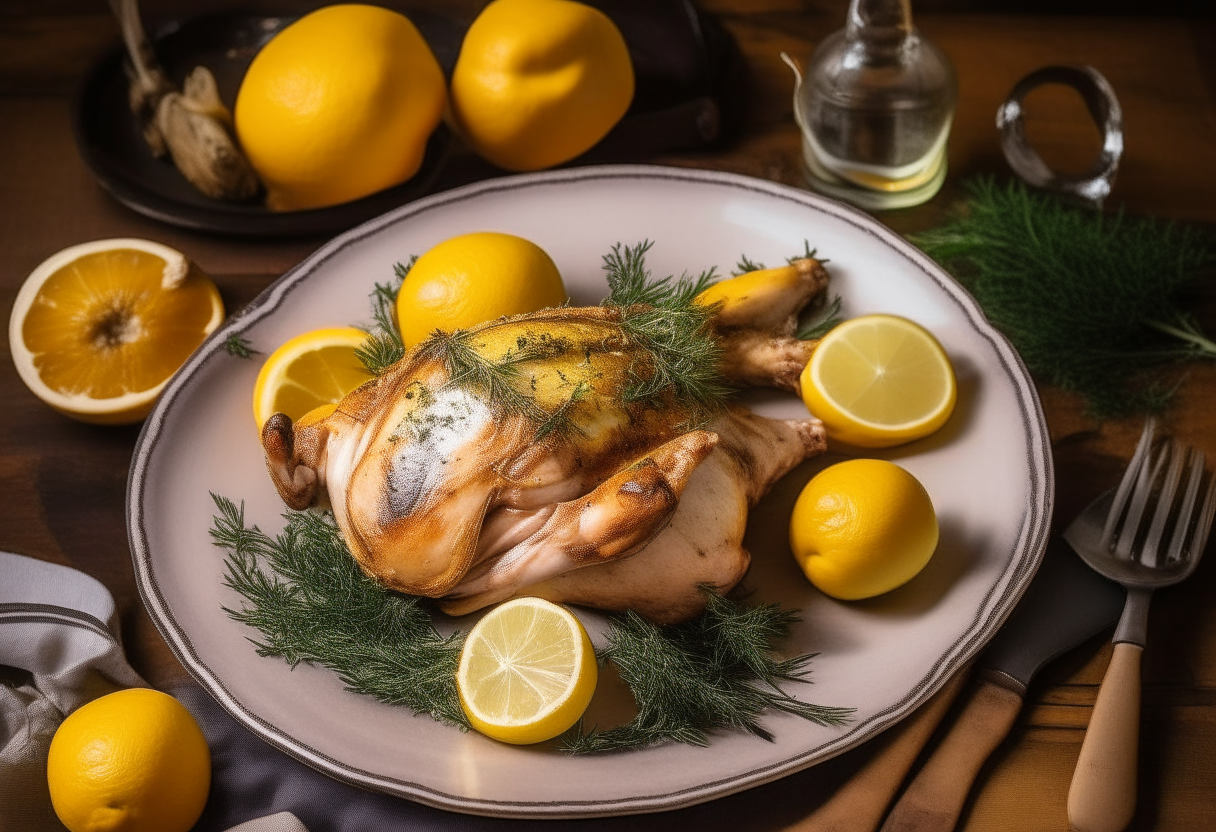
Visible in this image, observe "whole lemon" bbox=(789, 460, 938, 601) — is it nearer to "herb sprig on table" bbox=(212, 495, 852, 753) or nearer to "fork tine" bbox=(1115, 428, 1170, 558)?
"herb sprig on table" bbox=(212, 495, 852, 753)

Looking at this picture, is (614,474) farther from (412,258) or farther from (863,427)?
(412,258)

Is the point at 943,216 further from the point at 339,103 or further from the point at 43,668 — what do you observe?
the point at 43,668

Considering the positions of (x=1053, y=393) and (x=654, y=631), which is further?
(x=1053, y=393)

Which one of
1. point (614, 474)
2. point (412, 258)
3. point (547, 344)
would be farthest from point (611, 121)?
point (614, 474)

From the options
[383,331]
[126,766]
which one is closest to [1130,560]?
[383,331]

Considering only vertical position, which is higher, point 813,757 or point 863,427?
point 863,427

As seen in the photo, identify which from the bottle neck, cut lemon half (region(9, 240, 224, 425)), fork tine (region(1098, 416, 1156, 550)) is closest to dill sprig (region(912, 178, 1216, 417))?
fork tine (region(1098, 416, 1156, 550))

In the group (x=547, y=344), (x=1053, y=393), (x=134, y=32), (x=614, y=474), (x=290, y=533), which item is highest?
(x=134, y=32)
